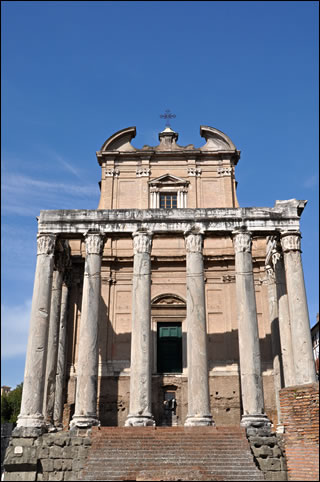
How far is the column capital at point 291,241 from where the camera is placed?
19516mm

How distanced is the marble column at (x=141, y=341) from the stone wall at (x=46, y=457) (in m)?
2.04

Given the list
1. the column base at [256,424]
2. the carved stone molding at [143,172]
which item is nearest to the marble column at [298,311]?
the column base at [256,424]

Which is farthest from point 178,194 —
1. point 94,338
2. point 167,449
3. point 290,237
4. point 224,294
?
point 167,449

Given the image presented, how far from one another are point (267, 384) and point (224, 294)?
15.4 ft

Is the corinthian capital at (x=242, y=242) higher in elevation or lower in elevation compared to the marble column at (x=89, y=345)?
higher

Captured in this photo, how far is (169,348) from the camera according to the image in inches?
903

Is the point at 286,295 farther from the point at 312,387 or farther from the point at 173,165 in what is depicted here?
the point at 173,165

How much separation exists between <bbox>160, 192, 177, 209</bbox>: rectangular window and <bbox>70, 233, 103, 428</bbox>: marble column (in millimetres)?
6638

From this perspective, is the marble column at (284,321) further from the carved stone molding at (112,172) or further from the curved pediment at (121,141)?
the curved pediment at (121,141)

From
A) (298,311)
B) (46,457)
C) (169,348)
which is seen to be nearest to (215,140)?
(169,348)

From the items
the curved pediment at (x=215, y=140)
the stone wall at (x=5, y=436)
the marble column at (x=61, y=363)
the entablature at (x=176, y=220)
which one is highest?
the curved pediment at (x=215, y=140)

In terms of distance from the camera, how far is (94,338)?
18.3 meters

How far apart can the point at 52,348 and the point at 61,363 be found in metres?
1.60

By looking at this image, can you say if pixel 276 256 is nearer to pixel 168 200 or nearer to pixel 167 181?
pixel 168 200
